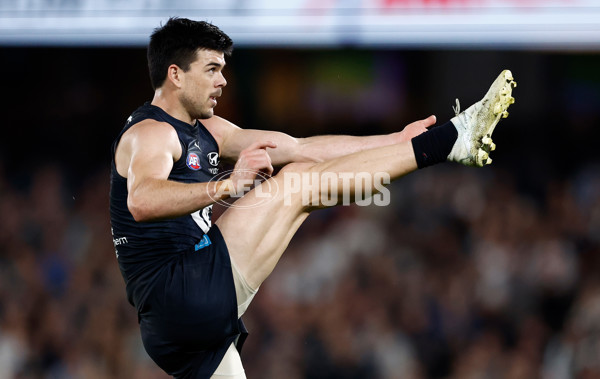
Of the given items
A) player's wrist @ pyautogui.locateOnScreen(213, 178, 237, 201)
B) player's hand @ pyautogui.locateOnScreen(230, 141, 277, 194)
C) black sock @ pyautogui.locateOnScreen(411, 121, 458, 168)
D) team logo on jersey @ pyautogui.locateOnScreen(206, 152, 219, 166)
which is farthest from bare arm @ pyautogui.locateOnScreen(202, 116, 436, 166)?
player's wrist @ pyautogui.locateOnScreen(213, 178, 237, 201)

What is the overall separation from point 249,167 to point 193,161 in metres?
0.56

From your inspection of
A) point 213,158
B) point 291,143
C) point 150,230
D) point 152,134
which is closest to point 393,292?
point 291,143

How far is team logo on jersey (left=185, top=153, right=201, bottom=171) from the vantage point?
360 centimetres

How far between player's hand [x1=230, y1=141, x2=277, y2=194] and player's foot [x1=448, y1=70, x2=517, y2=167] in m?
0.90

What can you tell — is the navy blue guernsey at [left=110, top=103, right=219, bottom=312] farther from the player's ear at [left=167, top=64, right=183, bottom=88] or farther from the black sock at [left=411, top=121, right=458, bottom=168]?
the black sock at [left=411, top=121, right=458, bottom=168]

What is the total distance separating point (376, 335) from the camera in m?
6.16

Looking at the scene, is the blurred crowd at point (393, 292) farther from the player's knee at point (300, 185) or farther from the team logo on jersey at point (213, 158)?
the player's knee at point (300, 185)

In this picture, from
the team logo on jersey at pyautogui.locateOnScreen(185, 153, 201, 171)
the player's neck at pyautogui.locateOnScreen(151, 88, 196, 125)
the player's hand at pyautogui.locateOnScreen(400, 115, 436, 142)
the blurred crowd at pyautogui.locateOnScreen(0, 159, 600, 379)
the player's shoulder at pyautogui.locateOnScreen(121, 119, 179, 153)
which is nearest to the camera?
the player's shoulder at pyautogui.locateOnScreen(121, 119, 179, 153)

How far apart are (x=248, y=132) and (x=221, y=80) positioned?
0.46m

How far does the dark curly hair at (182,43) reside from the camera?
3.68 m

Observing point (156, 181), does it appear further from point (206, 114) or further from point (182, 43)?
point (182, 43)

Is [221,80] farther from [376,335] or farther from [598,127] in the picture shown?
[598,127]

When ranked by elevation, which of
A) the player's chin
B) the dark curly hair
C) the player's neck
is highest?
the dark curly hair

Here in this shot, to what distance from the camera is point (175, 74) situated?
3.69m
